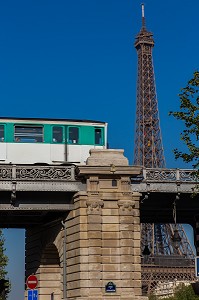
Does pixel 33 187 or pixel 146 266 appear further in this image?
pixel 146 266

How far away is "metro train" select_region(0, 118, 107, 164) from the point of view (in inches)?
1880

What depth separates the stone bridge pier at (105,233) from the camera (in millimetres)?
43250

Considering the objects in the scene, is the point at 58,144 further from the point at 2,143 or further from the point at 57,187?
the point at 57,187

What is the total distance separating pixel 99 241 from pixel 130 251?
1.86 metres

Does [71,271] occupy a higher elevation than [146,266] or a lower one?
lower

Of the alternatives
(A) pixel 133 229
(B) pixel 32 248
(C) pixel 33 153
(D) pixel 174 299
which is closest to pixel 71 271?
(A) pixel 133 229

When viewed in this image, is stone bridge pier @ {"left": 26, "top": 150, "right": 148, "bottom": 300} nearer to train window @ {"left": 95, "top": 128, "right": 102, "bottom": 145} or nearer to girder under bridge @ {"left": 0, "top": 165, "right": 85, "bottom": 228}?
girder under bridge @ {"left": 0, "top": 165, "right": 85, "bottom": 228}

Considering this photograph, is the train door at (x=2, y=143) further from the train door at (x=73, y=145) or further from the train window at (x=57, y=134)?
the train door at (x=73, y=145)

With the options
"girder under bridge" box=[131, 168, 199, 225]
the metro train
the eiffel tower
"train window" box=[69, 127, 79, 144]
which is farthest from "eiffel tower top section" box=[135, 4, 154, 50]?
"train window" box=[69, 127, 79, 144]

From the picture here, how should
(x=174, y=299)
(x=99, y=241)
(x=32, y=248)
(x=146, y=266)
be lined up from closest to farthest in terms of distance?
(x=99, y=241) → (x=32, y=248) → (x=174, y=299) → (x=146, y=266)

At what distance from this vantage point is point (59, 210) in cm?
4594

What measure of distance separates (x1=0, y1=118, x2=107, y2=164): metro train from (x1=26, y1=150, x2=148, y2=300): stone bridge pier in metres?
4.09

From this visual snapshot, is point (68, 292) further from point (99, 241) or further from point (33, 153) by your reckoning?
point (33, 153)

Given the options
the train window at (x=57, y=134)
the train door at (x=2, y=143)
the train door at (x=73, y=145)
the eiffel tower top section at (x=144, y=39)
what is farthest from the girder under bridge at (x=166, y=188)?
the eiffel tower top section at (x=144, y=39)
